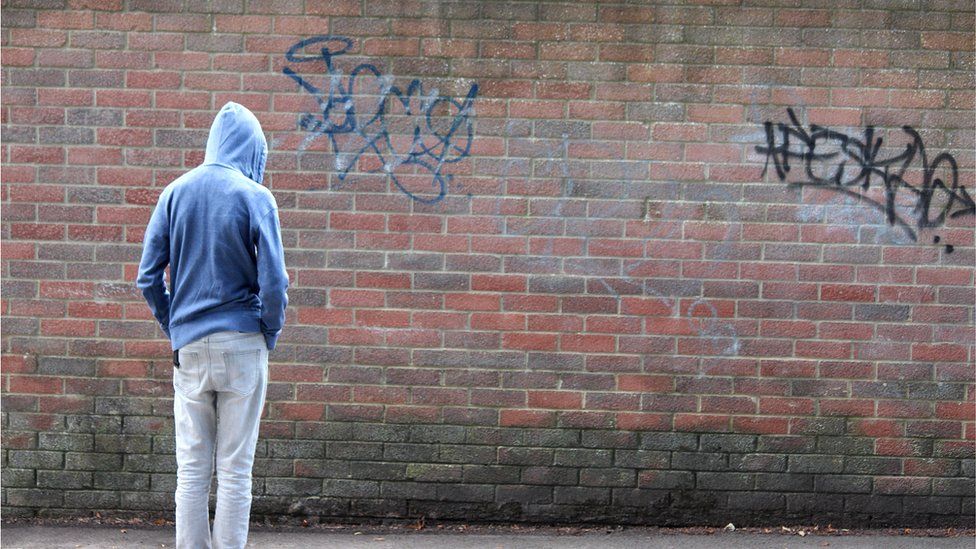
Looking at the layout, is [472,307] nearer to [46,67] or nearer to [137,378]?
[137,378]

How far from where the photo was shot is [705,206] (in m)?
5.38

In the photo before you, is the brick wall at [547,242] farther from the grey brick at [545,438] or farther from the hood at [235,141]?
the hood at [235,141]

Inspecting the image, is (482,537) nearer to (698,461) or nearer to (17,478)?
(698,461)

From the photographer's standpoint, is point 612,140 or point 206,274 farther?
point 612,140

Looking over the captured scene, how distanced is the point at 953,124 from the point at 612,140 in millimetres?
1675

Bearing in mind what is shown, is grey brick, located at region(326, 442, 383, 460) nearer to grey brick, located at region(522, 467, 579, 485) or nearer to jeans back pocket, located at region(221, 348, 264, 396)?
grey brick, located at region(522, 467, 579, 485)

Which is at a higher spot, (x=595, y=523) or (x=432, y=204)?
(x=432, y=204)

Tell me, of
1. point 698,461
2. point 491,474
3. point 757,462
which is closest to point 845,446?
point 757,462

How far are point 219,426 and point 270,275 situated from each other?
64 centimetres

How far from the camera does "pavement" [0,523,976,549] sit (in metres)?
5.22

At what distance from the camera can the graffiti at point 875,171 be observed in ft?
17.6

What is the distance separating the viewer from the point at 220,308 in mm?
4160

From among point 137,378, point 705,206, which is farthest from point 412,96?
point 137,378

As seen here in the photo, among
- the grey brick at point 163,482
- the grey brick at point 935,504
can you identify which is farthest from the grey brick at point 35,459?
the grey brick at point 935,504
